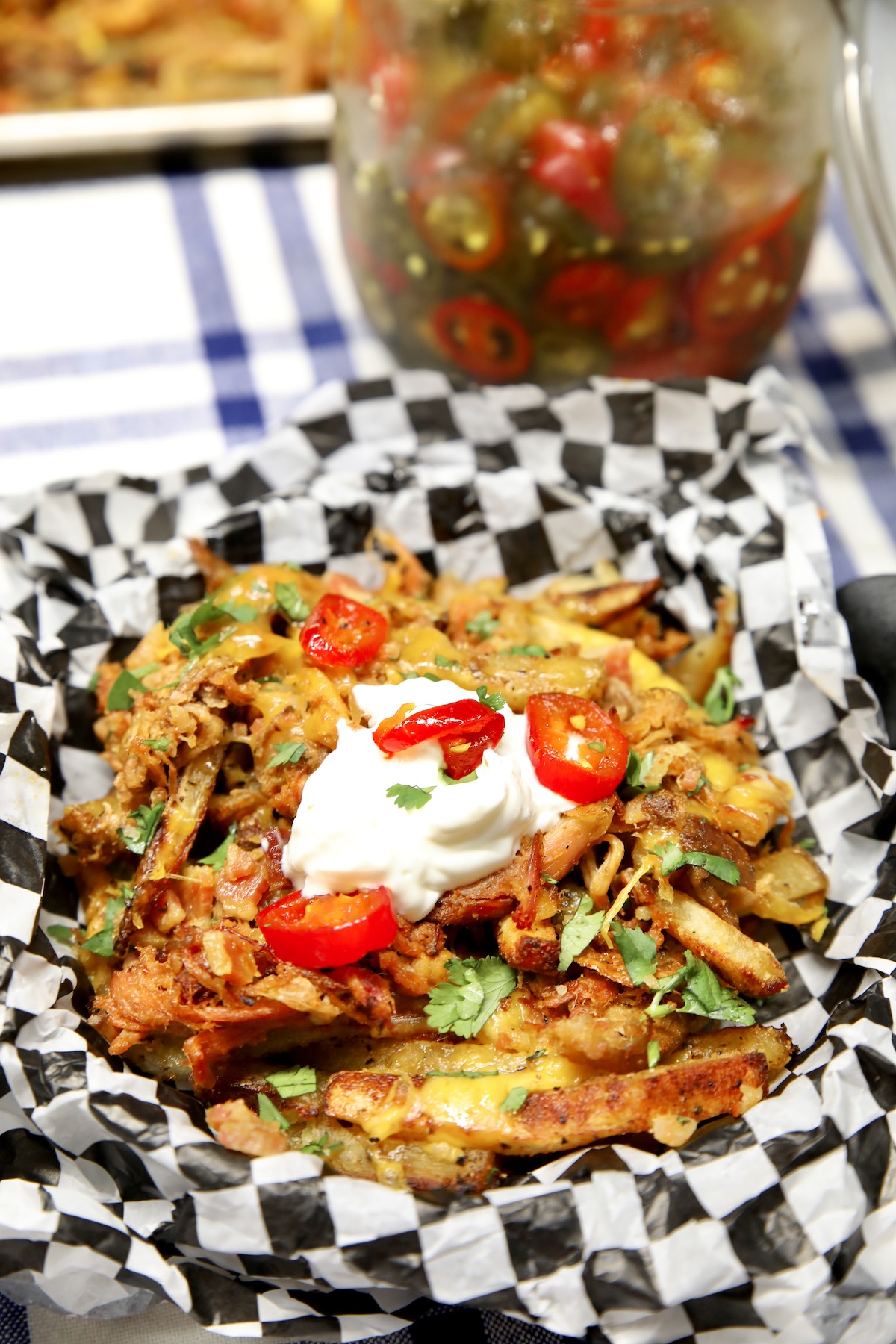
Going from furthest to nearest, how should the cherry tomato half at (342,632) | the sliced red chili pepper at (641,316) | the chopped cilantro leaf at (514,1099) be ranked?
the sliced red chili pepper at (641,316)
the cherry tomato half at (342,632)
the chopped cilantro leaf at (514,1099)

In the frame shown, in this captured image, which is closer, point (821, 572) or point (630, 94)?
point (821, 572)

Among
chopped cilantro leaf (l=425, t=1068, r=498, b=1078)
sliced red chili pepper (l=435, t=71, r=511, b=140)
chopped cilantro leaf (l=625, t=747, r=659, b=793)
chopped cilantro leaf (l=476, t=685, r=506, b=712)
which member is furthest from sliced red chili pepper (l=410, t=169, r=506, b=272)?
chopped cilantro leaf (l=425, t=1068, r=498, b=1078)

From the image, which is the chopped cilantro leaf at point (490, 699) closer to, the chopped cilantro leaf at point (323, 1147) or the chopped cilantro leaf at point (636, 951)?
the chopped cilantro leaf at point (636, 951)

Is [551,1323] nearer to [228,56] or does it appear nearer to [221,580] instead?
[221,580]

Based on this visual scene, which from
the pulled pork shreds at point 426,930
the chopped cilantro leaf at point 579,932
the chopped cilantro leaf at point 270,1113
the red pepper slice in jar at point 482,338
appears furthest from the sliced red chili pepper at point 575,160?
the chopped cilantro leaf at point 270,1113

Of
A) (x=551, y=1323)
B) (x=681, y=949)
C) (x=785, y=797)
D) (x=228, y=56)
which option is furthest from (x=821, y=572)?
(x=228, y=56)

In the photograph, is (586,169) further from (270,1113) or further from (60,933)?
(270,1113)

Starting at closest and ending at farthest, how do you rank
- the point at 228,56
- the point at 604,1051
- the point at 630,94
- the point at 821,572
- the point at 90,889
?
the point at 604,1051, the point at 90,889, the point at 821,572, the point at 630,94, the point at 228,56

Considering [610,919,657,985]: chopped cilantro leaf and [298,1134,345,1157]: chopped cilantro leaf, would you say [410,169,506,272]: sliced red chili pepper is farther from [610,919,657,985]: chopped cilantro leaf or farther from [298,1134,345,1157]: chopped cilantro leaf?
[298,1134,345,1157]: chopped cilantro leaf

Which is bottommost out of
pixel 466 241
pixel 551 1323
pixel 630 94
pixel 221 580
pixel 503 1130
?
pixel 551 1323
